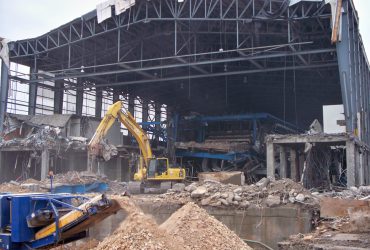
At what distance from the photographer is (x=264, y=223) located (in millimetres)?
16234

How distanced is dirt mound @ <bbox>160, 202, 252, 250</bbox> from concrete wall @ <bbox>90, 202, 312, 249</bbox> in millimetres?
3743

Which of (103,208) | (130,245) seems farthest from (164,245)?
(103,208)

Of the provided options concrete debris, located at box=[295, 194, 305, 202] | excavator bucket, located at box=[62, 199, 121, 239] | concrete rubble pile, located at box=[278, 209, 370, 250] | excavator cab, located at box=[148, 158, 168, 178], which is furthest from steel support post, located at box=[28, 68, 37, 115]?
excavator bucket, located at box=[62, 199, 121, 239]

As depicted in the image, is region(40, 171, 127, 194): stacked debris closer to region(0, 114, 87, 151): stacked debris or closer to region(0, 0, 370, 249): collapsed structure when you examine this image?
region(0, 0, 370, 249): collapsed structure

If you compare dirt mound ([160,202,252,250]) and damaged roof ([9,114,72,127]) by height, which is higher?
damaged roof ([9,114,72,127])

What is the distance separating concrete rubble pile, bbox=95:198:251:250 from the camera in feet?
29.8

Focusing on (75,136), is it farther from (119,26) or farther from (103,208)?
(103,208)

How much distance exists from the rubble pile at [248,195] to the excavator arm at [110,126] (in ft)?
21.1

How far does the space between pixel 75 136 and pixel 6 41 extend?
29.0 ft

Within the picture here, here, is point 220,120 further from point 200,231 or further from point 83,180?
point 200,231

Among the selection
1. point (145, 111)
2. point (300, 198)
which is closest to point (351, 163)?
point (300, 198)

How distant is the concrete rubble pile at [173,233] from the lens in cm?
908

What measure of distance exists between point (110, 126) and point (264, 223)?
1215 cm

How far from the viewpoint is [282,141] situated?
27.0 metres
